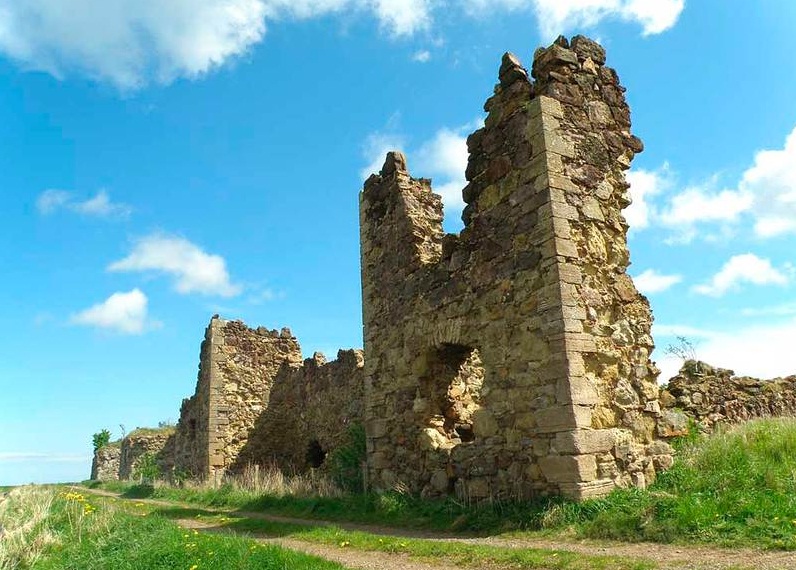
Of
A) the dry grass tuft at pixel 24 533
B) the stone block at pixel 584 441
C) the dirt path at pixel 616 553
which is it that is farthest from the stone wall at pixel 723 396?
the dry grass tuft at pixel 24 533

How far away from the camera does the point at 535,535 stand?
6863mm

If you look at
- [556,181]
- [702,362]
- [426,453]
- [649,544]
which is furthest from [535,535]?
[702,362]

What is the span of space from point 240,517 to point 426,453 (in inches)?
143

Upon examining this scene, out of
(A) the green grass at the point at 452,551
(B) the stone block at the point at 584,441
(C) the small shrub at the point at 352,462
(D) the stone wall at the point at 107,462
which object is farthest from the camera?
(D) the stone wall at the point at 107,462

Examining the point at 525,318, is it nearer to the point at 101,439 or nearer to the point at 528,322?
the point at 528,322

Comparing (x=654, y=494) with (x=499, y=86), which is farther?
(x=499, y=86)

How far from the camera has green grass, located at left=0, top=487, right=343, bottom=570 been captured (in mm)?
6152

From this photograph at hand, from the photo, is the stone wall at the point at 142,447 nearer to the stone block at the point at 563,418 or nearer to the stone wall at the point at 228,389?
the stone wall at the point at 228,389

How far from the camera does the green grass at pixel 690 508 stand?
19.0 ft

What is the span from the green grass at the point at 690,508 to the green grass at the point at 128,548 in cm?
258

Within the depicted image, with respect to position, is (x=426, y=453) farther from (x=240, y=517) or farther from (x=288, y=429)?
(x=288, y=429)

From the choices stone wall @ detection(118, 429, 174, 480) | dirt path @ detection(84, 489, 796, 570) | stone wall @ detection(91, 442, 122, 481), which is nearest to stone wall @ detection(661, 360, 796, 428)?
dirt path @ detection(84, 489, 796, 570)

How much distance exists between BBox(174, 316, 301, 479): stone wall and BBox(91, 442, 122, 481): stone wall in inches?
560

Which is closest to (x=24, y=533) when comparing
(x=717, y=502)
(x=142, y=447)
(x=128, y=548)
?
(x=128, y=548)
